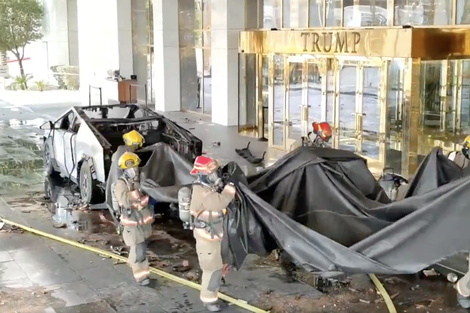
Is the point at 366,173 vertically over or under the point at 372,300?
over

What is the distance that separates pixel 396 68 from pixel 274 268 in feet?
22.0

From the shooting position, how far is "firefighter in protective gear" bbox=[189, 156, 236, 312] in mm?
6523

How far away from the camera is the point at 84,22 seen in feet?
99.0

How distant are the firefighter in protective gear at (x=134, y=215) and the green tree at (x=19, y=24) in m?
31.2

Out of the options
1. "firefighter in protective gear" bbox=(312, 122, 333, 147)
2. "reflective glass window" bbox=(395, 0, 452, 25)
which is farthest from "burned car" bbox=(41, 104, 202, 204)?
"reflective glass window" bbox=(395, 0, 452, 25)

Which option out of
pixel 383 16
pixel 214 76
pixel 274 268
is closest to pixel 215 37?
pixel 214 76

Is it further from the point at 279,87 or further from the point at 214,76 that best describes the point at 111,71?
the point at 279,87

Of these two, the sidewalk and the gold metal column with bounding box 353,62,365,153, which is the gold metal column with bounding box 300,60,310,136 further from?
the sidewalk

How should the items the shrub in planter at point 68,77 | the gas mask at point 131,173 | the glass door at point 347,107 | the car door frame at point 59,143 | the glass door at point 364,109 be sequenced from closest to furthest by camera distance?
the gas mask at point 131,173, the car door frame at point 59,143, the glass door at point 364,109, the glass door at point 347,107, the shrub in planter at point 68,77

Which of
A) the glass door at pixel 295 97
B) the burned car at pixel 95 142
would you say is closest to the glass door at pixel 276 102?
the glass door at pixel 295 97

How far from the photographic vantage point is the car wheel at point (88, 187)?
36.1ft

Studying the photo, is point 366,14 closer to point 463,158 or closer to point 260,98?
point 260,98

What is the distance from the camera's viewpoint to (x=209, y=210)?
6.52 metres

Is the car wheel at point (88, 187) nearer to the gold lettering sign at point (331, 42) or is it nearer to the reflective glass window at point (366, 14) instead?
the gold lettering sign at point (331, 42)
